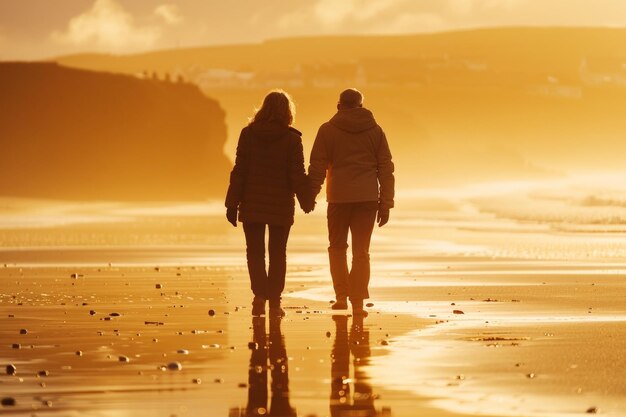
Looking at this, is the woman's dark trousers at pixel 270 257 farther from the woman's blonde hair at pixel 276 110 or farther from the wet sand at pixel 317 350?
the woman's blonde hair at pixel 276 110

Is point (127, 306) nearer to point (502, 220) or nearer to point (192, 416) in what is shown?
point (192, 416)

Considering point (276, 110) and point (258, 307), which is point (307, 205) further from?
point (258, 307)

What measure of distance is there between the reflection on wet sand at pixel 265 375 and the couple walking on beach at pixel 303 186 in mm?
1437

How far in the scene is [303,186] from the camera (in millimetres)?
15297

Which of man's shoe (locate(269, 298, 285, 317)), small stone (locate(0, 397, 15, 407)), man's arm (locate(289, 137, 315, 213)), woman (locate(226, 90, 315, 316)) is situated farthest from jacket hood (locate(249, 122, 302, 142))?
small stone (locate(0, 397, 15, 407))

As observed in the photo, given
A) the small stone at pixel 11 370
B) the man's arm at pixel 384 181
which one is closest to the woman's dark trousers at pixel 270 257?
the man's arm at pixel 384 181

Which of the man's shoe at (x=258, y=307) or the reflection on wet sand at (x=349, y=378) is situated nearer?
the reflection on wet sand at (x=349, y=378)

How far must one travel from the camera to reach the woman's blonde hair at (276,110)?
15.3m

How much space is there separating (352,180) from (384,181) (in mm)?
312

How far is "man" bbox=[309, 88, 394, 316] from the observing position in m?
15.6

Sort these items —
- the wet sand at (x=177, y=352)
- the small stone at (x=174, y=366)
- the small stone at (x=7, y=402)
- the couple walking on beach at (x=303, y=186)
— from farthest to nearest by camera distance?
the couple walking on beach at (x=303, y=186) → the small stone at (x=174, y=366) → the wet sand at (x=177, y=352) → the small stone at (x=7, y=402)

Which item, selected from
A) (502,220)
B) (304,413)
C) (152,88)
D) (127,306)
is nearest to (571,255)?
(127,306)

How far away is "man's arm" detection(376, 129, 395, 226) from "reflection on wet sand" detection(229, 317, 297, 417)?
6.70ft

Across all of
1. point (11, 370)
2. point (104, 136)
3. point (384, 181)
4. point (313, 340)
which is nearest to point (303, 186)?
point (384, 181)
